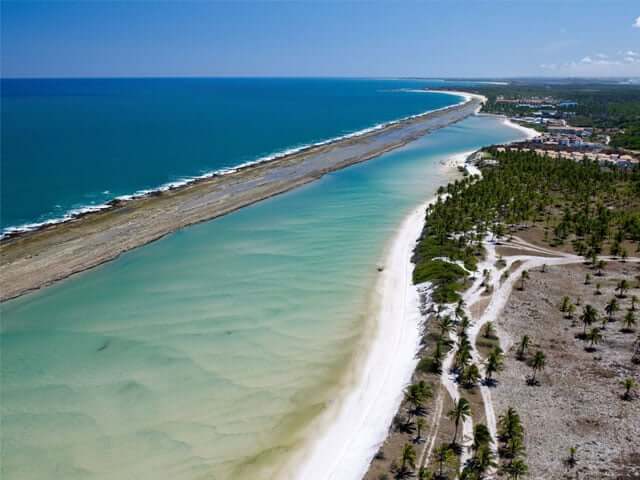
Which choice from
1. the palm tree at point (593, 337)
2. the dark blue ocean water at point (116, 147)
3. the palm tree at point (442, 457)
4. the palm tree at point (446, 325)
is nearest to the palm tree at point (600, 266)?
the palm tree at point (593, 337)

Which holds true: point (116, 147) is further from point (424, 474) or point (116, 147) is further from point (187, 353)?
point (424, 474)

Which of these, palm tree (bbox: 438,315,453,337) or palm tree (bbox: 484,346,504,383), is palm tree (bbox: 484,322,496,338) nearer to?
palm tree (bbox: 438,315,453,337)

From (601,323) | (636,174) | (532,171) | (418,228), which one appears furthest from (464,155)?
(601,323)

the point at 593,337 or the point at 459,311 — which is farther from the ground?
the point at 459,311

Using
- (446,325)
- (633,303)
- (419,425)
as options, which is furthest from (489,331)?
(633,303)

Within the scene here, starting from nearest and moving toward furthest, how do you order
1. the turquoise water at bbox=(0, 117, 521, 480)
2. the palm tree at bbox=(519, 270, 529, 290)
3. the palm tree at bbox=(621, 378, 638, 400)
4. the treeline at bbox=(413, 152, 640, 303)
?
the turquoise water at bbox=(0, 117, 521, 480) → the palm tree at bbox=(621, 378, 638, 400) → the palm tree at bbox=(519, 270, 529, 290) → the treeline at bbox=(413, 152, 640, 303)

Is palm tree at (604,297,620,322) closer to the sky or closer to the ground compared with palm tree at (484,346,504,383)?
closer to the sky

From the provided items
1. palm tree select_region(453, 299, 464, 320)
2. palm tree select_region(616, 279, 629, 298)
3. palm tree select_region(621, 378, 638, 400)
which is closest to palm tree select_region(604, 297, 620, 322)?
palm tree select_region(616, 279, 629, 298)
